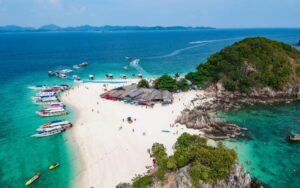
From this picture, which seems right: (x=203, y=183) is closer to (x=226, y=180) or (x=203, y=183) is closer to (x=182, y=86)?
(x=226, y=180)

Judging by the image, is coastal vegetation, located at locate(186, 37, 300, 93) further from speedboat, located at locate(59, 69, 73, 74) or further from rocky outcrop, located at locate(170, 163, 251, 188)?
speedboat, located at locate(59, 69, 73, 74)

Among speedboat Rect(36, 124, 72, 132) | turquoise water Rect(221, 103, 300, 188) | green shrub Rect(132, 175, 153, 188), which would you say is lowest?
turquoise water Rect(221, 103, 300, 188)

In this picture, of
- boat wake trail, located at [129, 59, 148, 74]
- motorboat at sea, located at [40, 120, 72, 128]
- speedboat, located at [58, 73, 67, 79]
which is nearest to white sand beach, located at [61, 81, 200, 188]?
motorboat at sea, located at [40, 120, 72, 128]

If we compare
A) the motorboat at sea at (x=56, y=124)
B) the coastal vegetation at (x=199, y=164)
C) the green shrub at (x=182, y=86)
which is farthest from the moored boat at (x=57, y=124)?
the green shrub at (x=182, y=86)

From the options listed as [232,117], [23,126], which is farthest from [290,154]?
[23,126]

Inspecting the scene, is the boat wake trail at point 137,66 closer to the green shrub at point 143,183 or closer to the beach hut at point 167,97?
the beach hut at point 167,97

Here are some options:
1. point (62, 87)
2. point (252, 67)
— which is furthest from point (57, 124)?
point (252, 67)
